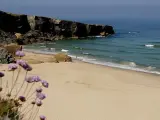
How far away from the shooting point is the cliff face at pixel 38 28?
5556 centimetres

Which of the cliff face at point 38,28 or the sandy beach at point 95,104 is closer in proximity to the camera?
the sandy beach at point 95,104

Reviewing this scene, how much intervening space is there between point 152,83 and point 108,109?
28.5 ft

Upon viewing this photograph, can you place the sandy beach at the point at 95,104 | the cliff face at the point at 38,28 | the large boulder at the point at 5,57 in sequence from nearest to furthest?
the sandy beach at the point at 95,104 < the large boulder at the point at 5,57 < the cliff face at the point at 38,28

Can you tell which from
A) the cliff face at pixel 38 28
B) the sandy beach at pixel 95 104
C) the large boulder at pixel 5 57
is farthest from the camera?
the cliff face at pixel 38 28

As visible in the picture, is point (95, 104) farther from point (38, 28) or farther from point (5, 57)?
point (38, 28)

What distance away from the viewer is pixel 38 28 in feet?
194

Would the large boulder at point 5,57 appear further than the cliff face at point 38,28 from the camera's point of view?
No

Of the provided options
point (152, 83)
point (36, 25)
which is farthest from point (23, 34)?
point (152, 83)

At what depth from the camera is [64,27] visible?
204 feet

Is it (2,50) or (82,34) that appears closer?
(2,50)

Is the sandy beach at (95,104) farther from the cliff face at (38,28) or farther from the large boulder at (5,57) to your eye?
the cliff face at (38,28)

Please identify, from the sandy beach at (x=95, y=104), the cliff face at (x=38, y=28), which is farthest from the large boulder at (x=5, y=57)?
the cliff face at (x=38, y=28)

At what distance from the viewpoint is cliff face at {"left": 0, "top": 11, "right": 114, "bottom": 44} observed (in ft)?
182

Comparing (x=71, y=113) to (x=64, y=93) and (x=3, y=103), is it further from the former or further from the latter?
(x=3, y=103)
